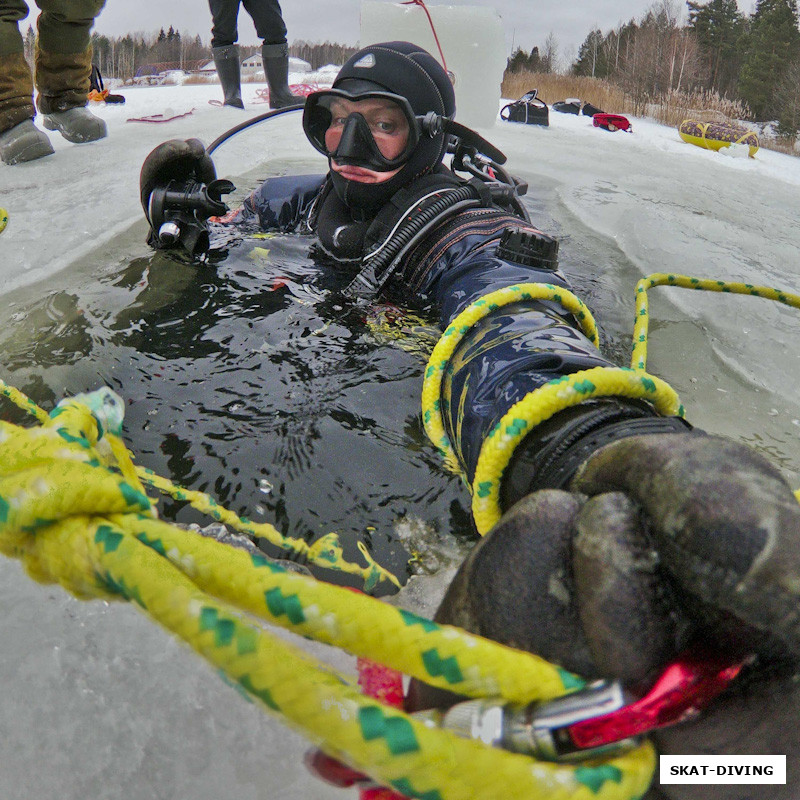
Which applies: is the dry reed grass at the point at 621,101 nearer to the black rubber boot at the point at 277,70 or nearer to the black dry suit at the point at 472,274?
the black rubber boot at the point at 277,70

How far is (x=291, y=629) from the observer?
450mm

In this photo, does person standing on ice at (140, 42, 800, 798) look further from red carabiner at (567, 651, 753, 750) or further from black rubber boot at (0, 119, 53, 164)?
black rubber boot at (0, 119, 53, 164)

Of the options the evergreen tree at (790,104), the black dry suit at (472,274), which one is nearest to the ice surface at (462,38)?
the black dry suit at (472,274)

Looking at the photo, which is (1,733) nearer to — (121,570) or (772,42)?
(121,570)

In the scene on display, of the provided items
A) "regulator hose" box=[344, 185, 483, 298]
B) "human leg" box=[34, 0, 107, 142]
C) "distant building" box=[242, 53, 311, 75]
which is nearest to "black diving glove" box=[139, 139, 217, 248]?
"regulator hose" box=[344, 185, 483, 298]

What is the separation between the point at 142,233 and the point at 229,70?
4.94 meters

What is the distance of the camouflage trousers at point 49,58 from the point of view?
361cm

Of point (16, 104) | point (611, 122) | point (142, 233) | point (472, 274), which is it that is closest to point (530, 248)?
point (472, 274)

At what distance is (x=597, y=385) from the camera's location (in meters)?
0.85

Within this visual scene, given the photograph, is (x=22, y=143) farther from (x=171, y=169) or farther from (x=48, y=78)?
(x=171, y=169)

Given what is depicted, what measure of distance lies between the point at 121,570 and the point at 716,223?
12.1 feet

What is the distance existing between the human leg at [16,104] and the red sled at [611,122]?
7796 millimetres

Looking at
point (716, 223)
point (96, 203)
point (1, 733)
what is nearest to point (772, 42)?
point (716, 223)

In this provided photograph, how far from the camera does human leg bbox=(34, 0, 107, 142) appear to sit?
379cm
